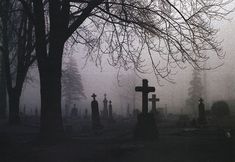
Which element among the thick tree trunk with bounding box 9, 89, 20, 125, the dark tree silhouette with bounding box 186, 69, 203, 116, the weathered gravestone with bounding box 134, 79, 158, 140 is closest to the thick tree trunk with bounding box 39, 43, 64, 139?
the weathered gravestone with bounding box 134, 79, 158, 140

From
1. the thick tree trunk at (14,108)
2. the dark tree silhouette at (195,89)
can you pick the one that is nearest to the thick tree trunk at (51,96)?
the thick tree trunk at (14,108)

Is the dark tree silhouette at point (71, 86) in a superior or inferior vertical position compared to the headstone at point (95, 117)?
superior

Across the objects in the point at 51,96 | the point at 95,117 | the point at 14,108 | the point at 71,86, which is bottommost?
the point at 95,117

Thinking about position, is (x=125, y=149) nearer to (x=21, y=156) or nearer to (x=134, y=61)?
(x=21, y=156)

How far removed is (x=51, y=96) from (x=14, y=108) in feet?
31.7

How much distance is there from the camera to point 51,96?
1343 cm

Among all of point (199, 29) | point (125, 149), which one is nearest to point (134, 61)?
point (199, 29)

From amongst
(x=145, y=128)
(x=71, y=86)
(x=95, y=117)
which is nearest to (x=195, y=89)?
(x=71, y=86)

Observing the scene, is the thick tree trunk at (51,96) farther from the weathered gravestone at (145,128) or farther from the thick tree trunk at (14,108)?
the thick tree trunk at (14,108)

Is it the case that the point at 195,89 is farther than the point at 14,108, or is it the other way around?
the point at 195,89

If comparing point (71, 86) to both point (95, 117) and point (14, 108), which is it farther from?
point (95, 117)

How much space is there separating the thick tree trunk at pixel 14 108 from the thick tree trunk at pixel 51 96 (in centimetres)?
888

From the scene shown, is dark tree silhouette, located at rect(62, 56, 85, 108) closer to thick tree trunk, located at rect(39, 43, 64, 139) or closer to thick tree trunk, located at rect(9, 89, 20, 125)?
thick tree trunk, located at rect(9, 89, 20, 125)

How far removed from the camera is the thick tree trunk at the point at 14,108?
71.6 feet
